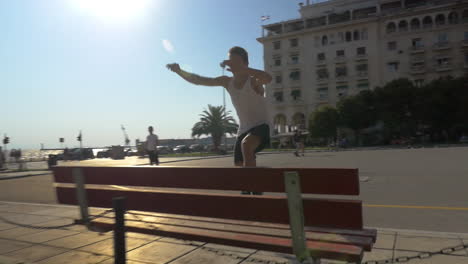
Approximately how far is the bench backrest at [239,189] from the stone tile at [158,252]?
0.47 meters

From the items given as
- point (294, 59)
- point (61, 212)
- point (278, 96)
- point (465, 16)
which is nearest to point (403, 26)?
point (465, 16)

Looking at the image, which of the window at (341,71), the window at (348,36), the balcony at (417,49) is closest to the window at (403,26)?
the balcony at (417,49)

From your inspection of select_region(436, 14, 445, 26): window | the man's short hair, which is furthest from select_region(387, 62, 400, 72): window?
the man's short hair

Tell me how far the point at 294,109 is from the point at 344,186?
64502 mm

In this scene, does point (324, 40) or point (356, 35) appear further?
point (324, 40)

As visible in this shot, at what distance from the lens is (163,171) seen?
2.90 meters

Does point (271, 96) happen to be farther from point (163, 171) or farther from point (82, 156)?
point (163, 171)

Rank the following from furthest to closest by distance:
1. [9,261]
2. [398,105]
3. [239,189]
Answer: [398,105]
[9,261]
[239,189]

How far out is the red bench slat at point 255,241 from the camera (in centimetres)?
201

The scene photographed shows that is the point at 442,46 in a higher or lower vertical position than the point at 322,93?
higher

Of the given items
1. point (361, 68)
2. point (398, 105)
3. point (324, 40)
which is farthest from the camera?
point (324, 40)

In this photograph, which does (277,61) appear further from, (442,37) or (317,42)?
(442,37)

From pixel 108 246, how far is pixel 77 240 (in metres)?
0.51

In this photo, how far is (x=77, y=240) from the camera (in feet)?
12.8
